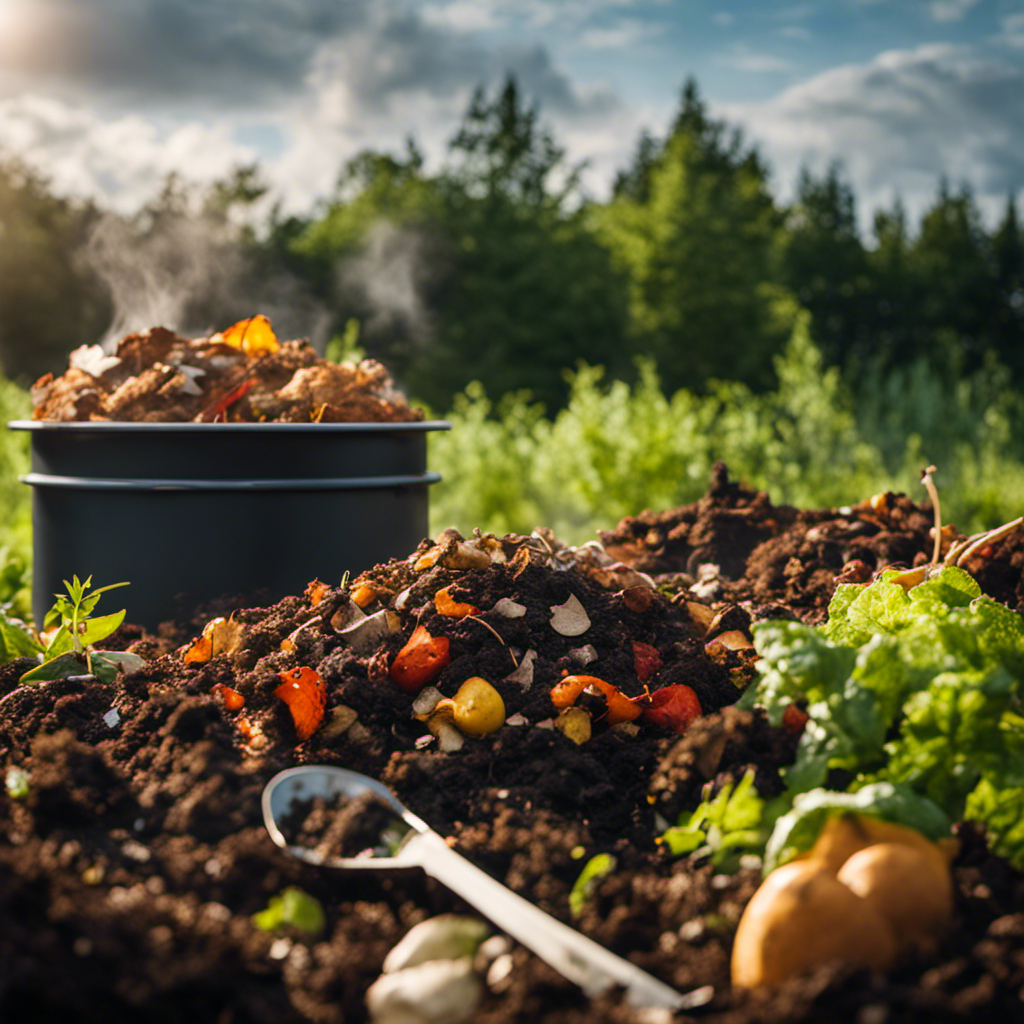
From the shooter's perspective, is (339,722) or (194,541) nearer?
(339,722)

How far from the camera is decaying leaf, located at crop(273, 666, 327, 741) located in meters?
1.83

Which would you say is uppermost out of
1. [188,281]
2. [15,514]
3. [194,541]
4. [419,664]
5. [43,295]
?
[43,295]

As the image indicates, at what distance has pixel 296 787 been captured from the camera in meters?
1.53

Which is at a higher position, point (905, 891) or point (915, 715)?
point (915, 715)

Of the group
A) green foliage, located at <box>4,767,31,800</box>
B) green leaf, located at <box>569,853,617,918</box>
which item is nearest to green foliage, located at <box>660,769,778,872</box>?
green leaf, located at <box>569,853,617,918</box>

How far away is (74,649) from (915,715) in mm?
2054

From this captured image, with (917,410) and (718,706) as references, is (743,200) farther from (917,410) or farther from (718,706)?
(718,706)

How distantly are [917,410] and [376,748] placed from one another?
42.0ft

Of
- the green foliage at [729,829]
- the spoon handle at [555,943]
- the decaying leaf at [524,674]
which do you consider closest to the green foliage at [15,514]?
the decaying leaf at [524,674]

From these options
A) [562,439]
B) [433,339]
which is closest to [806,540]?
[562,439]

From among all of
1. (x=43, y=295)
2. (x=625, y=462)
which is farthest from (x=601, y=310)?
(x=625, y=462)

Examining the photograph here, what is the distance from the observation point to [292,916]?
127 cm

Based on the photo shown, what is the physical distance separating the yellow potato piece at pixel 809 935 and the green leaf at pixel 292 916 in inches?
22.3

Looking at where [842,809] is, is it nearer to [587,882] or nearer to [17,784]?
[587,882]
